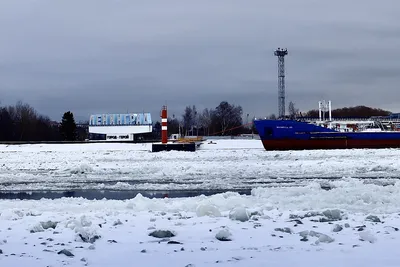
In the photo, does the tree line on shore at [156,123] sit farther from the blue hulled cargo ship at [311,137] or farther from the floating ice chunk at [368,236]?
the floating ice chunk at [368,236]

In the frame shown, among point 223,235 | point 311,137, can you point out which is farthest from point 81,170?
point 311,137

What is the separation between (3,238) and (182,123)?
13383 cm

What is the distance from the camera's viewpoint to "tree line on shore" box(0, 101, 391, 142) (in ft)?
295

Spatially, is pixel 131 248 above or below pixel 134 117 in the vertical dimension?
below

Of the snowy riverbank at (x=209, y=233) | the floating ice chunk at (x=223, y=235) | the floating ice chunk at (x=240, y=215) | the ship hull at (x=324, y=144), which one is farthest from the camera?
A: the ship hull at (x=324, y=144)

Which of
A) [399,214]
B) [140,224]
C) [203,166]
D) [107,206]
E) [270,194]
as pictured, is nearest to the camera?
[140,224]

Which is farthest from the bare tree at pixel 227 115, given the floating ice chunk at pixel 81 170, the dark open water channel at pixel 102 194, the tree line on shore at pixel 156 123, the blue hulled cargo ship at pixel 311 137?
the dark open water channel at pixel 102 194

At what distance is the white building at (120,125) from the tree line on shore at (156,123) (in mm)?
4309

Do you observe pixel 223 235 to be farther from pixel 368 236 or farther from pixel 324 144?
pixel 324 144

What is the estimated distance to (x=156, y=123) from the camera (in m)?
143

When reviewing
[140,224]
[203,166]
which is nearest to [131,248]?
[140,224]

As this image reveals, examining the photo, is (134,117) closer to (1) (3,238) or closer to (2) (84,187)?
(2) (84,187)

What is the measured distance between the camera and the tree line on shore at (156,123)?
295 ft

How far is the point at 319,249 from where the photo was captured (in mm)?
5625
